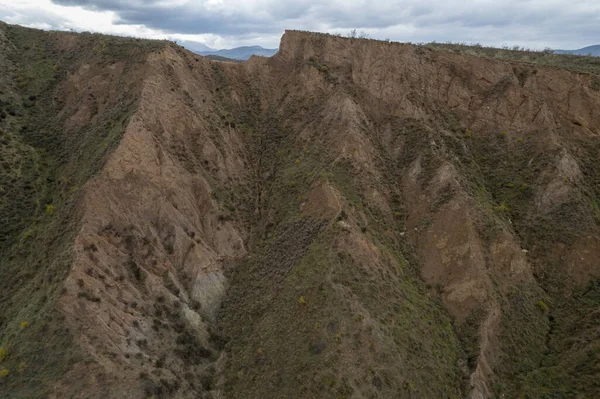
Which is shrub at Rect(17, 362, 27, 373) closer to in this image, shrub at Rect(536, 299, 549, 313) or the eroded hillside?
the eroded hillside

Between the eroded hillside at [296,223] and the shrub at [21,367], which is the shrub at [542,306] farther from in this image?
the shrub at [21,367]

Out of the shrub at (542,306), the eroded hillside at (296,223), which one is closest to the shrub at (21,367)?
the eroded hillside at (296,223)

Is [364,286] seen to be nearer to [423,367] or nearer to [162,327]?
[423,367]

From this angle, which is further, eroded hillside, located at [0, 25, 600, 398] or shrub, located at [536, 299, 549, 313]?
shrub, located at [536, 299, 549, 313]

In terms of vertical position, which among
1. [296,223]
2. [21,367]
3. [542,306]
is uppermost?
[296,223]

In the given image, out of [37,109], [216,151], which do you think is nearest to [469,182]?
[216,151]

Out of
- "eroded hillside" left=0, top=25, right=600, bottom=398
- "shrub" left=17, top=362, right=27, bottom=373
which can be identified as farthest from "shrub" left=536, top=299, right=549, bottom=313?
"shrub" left=17, top=362, right=27, bottom=373

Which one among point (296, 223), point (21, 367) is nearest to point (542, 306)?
point (296, 223)

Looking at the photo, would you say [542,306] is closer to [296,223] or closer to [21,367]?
[296,223]
